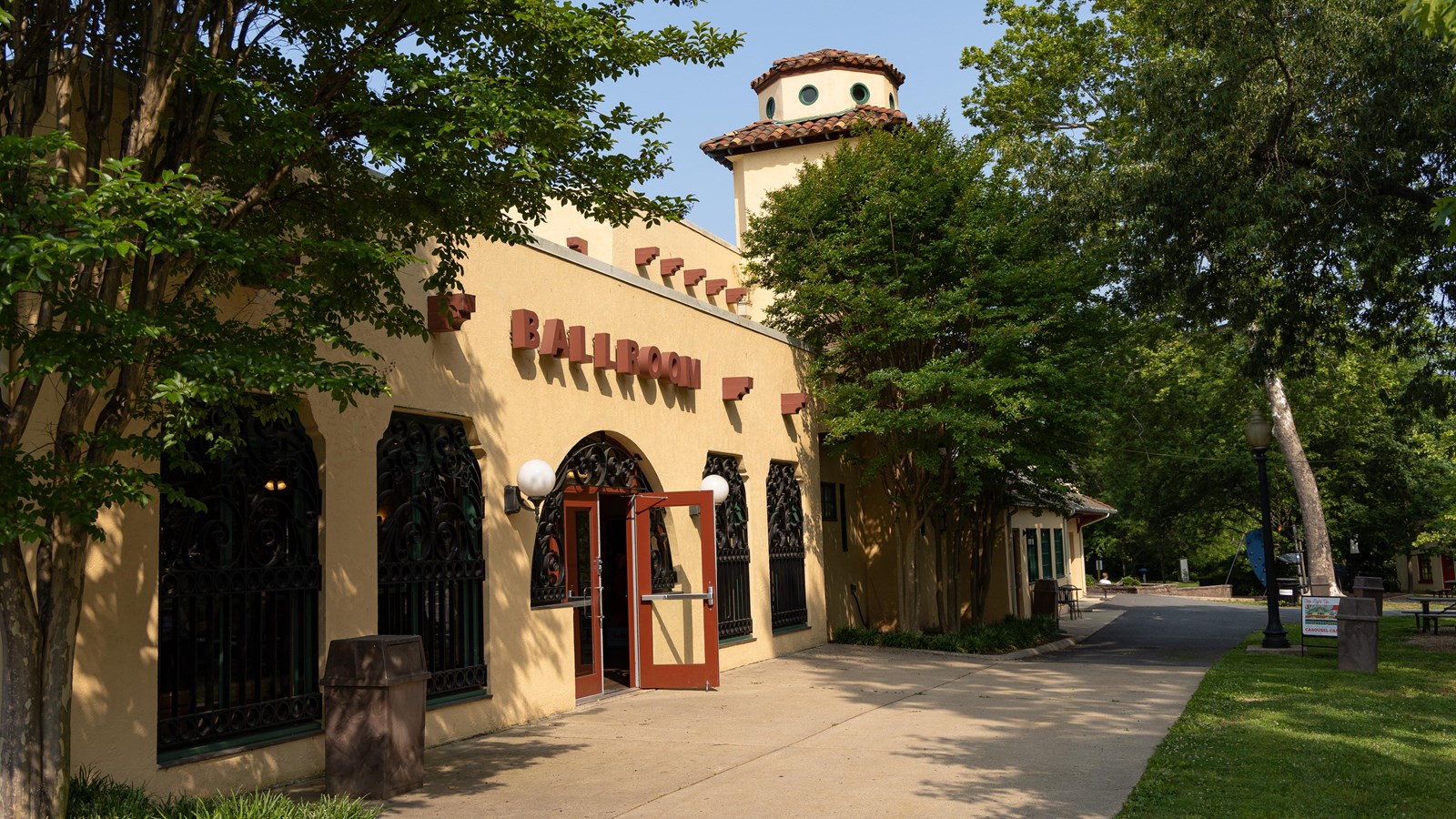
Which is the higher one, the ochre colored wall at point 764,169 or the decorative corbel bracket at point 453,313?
the ochre colored wall at point 764,169

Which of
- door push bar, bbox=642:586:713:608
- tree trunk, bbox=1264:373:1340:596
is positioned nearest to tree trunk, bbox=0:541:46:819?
door push bar, bbox=642:586:713:608

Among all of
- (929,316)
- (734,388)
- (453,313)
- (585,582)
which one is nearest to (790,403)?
(734,388)

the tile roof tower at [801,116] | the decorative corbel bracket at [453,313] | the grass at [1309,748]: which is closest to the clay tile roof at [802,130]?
the tile roof tower at [801,116]

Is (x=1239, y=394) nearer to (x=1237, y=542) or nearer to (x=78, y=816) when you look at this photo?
(x=1237, y=542)

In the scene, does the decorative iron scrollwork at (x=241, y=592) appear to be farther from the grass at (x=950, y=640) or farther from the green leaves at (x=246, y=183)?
the grass at (x=950, y=640)

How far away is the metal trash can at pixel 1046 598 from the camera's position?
26.7m

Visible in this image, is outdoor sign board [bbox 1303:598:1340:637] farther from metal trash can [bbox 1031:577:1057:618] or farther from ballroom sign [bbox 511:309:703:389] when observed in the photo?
metal trash can [bbox 1031:577:1057:618]

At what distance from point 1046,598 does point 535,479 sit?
18562 mm

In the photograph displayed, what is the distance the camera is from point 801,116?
79.9 ft

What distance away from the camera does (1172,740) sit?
9.30 m

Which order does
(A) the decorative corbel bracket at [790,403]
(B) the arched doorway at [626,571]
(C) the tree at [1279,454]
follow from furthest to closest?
(C) the tree at [1279,454] < (A) the decorative corbel bracket at [790,403] < (B) the arched doorway at [626,571]

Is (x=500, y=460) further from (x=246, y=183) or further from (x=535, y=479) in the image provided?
(x=246, y=183)

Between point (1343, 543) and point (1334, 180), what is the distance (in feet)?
116

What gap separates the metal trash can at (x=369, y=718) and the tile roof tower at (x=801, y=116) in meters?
16.7
